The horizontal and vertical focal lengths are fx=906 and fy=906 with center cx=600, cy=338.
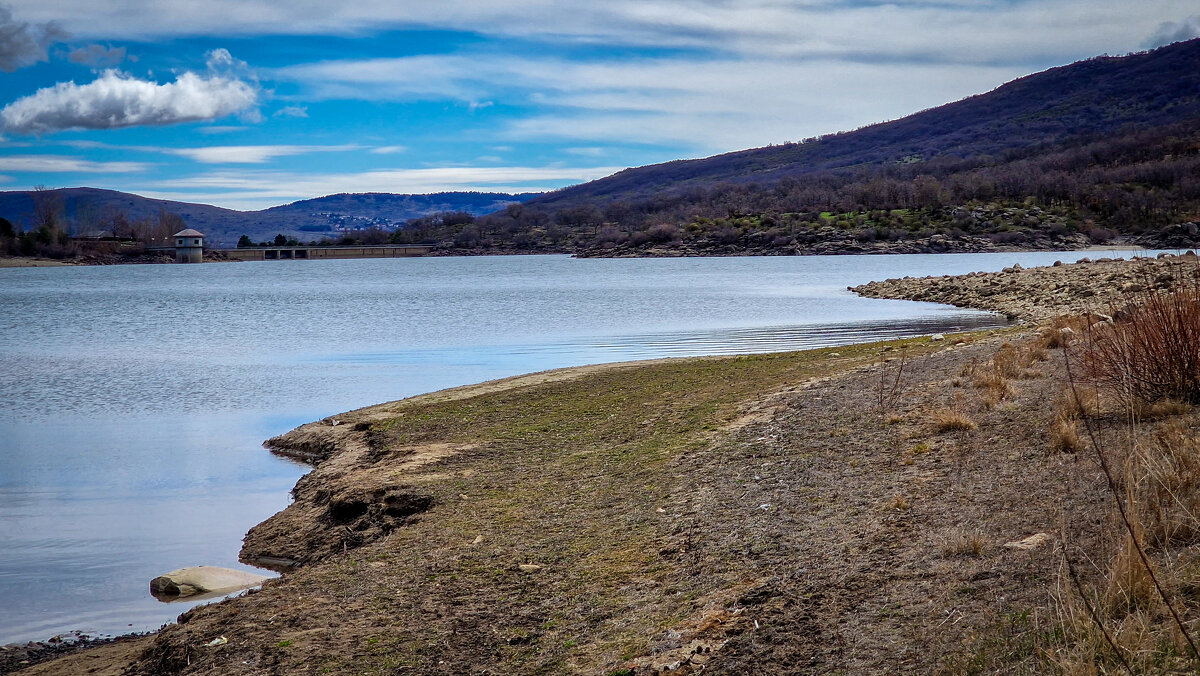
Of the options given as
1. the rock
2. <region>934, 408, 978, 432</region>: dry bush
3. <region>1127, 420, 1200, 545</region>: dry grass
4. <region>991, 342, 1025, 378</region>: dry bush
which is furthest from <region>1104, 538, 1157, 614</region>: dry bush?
the rock

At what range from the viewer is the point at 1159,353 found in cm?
820

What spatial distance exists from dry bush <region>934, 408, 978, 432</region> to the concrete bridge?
188981 millimetres

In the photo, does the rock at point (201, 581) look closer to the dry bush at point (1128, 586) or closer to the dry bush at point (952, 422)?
the dry bush at point (952, 422)

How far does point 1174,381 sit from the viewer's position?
8.12m

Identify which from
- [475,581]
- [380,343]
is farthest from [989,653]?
[380,343]

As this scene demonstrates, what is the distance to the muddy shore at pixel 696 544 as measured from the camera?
514cm

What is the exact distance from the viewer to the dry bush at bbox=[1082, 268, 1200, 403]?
8.03 meters

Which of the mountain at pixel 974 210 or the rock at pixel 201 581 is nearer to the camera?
the rock at pixel 201 581

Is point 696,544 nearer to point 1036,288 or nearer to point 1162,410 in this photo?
point 1162,410

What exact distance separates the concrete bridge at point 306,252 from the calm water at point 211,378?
424 feet

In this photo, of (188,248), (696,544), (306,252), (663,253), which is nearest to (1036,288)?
(696,544)

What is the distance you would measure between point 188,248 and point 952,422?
180 metres

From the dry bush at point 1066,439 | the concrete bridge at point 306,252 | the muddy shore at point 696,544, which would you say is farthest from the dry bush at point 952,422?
the concrete bridge at point 306,252

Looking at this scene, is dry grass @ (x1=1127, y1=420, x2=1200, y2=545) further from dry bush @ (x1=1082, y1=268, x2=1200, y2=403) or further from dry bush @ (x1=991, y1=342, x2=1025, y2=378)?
dry bush @ (x1=991, y1=342, x2=1025, y2=378)
